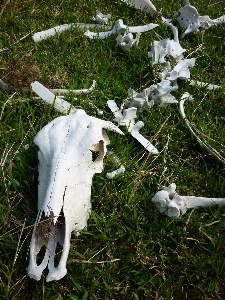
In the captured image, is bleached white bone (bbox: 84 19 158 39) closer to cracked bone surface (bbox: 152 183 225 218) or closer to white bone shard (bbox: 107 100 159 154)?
white bone shard (bbox: 107 100 159 154)

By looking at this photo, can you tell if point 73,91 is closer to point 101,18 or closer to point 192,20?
point 101,18

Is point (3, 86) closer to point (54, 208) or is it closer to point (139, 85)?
point (139, 85)

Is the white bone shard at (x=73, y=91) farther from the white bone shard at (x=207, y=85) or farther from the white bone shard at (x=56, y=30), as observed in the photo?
the white bone shard at (x=207, y=85)

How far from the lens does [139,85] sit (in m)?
3.49

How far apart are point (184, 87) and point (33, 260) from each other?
2.22 meters

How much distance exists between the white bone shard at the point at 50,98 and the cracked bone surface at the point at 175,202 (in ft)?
3.47

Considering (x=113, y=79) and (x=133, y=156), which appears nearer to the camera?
(x=133, y=156)

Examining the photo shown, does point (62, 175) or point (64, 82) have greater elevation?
point (62, 175)

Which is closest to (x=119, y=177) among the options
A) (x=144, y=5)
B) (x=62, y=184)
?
(x=62, y=184)

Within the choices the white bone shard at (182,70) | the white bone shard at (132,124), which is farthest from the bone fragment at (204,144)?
the white bone shard at (132,124)

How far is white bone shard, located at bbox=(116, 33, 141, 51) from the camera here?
370 cm

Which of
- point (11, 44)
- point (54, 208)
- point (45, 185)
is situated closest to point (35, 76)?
point (11, 44)

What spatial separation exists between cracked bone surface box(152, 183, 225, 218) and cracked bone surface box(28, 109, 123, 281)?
47 cm

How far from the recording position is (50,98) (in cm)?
304
